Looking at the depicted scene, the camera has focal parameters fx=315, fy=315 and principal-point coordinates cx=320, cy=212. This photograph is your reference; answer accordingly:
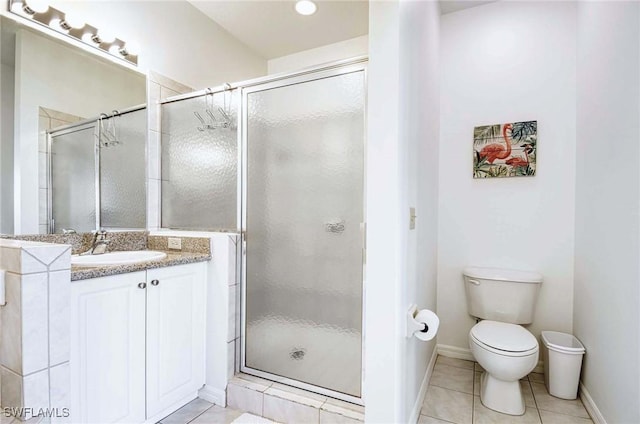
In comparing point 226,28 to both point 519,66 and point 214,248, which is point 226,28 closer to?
point 214,248

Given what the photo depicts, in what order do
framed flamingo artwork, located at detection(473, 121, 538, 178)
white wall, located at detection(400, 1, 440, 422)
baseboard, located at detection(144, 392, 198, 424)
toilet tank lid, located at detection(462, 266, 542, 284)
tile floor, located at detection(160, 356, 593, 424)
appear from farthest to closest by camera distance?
framed flamingo artwork, located at detection(473, 121, 538, 178)
toilet tank lid, located at detection(462, 266, 542, 284)
tile floor, located at detection(160, 356, 593, 424)
baseboard, located at detection(144, 392, 198, 424)
white wall, located at detection(400, 1, 440, 422)

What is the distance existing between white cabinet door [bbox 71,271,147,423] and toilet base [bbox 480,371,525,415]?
1.90 metres

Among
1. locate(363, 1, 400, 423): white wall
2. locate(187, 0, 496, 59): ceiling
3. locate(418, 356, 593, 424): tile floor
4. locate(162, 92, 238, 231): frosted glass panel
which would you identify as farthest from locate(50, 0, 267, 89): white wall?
locate(418, 356, 593, 424): tile floor

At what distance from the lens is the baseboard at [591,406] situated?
1667 mm

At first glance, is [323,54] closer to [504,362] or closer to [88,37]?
[88,37]

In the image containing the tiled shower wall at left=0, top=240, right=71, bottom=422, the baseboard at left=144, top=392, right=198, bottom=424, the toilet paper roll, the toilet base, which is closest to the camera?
the tiled shower wall at left=0, top=240, right=71, bottom=422

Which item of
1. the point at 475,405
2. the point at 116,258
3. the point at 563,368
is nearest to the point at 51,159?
the point at 116,258

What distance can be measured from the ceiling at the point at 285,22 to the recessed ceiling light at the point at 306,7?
39mm

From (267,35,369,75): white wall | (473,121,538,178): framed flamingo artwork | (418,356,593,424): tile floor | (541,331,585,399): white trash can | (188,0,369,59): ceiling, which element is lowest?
(418,356,593,424): tile floor

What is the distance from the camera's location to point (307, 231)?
1752mm

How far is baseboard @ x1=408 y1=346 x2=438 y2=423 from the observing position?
5.54 ft

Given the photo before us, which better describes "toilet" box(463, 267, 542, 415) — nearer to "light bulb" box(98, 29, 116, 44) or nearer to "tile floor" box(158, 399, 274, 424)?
"tile floor" box(158, 399, 274, 424)

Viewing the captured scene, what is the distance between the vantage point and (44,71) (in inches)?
64.9

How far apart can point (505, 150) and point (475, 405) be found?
1729mm
